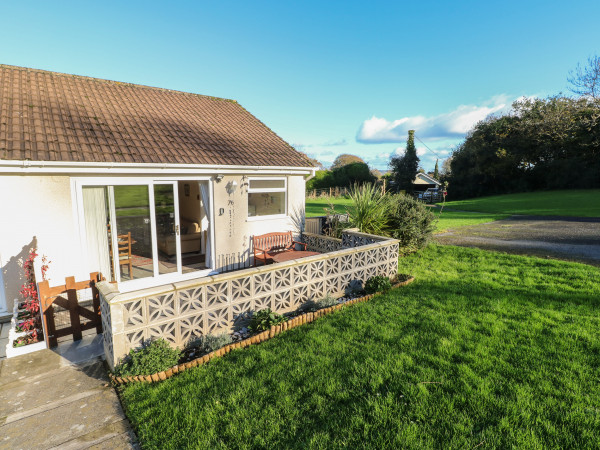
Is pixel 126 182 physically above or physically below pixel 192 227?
above

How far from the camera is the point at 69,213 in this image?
6051 mm

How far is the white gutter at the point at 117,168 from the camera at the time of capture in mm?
5418

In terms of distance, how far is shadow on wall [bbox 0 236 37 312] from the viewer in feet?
18.5

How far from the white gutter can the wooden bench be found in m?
1.90

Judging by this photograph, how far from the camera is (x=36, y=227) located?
5.79 metres

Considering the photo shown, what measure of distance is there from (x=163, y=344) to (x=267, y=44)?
1543 cm

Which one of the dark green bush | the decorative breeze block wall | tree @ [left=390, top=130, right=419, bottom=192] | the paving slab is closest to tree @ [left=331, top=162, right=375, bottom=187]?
tree @ [left=390, top=130, right=419, bottom=192]

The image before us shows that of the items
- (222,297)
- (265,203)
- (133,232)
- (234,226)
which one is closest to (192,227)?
(234,226)

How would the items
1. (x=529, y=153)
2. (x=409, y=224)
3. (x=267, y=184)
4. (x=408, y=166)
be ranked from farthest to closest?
(x=408, y=166) < (x=529, y=153) < (x=409, y=224) < (x=267, y=184)

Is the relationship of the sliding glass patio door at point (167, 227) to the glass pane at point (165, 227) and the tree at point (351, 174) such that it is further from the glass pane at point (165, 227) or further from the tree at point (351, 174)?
the tree at point (351, 174)

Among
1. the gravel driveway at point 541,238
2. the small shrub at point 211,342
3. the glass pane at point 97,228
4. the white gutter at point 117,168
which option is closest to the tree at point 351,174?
the gravel driveway at point 541,238

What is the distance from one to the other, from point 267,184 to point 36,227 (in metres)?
5.31

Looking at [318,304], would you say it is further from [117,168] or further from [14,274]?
[14,274]

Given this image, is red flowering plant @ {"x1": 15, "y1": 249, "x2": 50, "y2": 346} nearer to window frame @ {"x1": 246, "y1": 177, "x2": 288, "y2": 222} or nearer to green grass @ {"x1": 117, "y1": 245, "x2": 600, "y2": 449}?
green grass @ {"x1": 117, "y1": 245, "x2": 600, "y2": 449}
